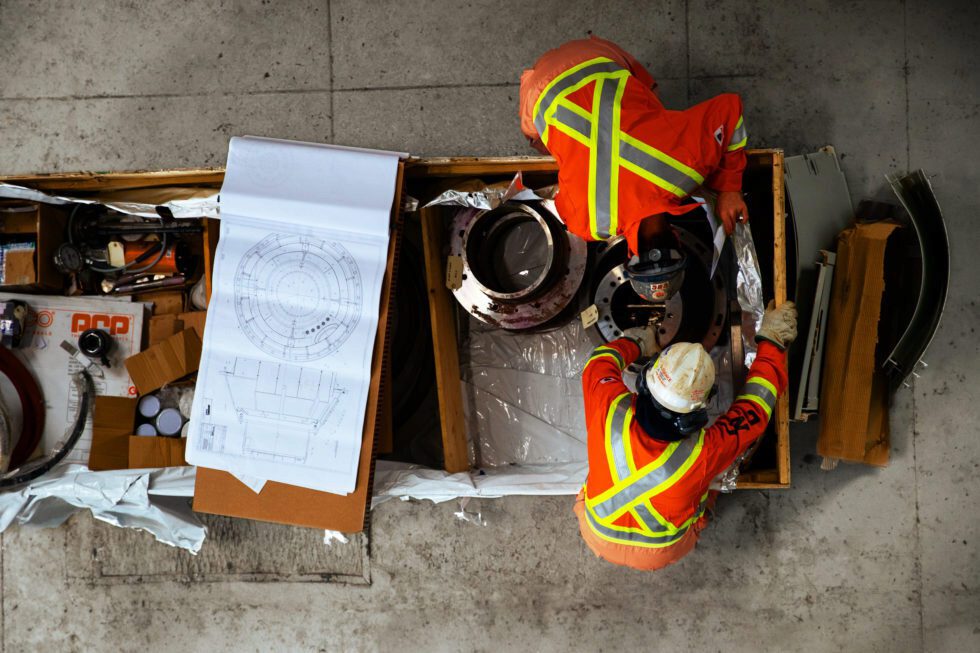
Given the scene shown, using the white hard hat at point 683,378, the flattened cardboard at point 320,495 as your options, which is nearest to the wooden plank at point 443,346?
the flattened cardboard at point 320,495

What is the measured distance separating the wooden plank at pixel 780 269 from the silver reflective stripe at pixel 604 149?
1.79 ft

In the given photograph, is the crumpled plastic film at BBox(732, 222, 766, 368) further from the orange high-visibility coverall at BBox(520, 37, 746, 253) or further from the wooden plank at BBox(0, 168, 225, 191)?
the wooden plank at BBox(0, 168, 225, 191)

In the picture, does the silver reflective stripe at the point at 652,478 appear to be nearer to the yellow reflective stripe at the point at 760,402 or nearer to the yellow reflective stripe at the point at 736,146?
the yellow reflective stripe at the point at 760,402

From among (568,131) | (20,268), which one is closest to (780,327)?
(568,131)

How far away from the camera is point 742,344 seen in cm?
219

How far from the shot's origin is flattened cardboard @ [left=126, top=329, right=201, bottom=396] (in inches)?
92.4

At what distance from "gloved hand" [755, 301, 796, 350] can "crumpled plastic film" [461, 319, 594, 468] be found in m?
0.70

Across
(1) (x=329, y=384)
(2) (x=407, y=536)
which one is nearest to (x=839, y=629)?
(2) (x=407, y=536)

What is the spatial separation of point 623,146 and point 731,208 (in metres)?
0.41

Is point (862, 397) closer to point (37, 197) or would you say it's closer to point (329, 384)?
point (329, 384)

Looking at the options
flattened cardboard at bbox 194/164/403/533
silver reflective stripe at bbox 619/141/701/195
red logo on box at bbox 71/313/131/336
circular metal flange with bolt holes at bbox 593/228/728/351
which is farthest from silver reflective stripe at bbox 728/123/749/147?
red logo on box at bbox 71/313/131/336

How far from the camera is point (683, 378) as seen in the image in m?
1.67

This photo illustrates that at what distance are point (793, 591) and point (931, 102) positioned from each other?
1917 mm

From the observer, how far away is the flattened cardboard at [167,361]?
235cm
